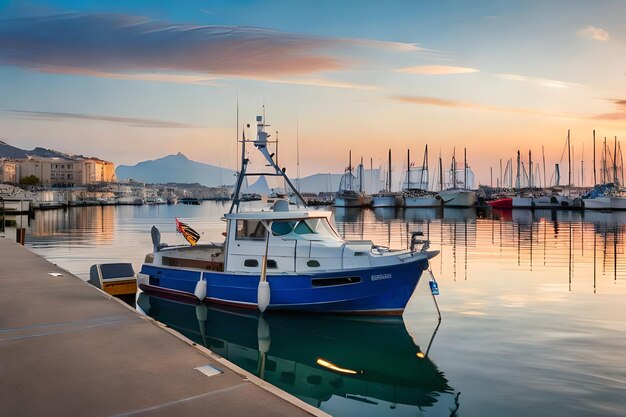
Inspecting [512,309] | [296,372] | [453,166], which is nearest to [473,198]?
[453,166]

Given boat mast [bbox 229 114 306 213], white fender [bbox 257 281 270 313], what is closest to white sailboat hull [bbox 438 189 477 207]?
boat mast [bbox 229 114 306 213]

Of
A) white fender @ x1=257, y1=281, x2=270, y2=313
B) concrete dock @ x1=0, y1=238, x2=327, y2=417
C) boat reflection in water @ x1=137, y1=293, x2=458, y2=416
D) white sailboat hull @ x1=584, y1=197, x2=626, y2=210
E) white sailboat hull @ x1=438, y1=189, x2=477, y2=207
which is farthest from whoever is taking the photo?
white sailboat hull @ x1=438, y1=189, x2=477, y2=207

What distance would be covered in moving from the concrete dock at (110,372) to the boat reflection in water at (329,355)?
10.1ft

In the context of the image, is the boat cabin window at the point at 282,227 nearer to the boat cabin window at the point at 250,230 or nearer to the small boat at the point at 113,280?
the boat cabin window at the point at 250,230

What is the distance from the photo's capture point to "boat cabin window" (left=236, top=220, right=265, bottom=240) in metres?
17.4

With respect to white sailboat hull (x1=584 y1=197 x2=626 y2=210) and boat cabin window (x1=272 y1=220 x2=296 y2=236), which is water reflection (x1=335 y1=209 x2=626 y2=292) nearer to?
boat cabin window (x1=272 y1=220 x2=296 y2=236)

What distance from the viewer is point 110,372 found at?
7.24 metres

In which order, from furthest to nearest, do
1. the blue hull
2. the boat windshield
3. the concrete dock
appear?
the boat windshield < the blue hull < the concrete dock

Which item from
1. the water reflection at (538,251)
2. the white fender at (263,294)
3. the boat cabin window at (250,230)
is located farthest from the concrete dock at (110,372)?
the water reflection at (538,251)

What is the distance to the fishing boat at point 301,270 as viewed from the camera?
52.2ft

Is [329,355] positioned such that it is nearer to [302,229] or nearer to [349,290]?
[349,290]

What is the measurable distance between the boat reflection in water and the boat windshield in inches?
99.0

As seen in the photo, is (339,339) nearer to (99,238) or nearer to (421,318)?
(421,318)

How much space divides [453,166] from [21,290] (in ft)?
407
